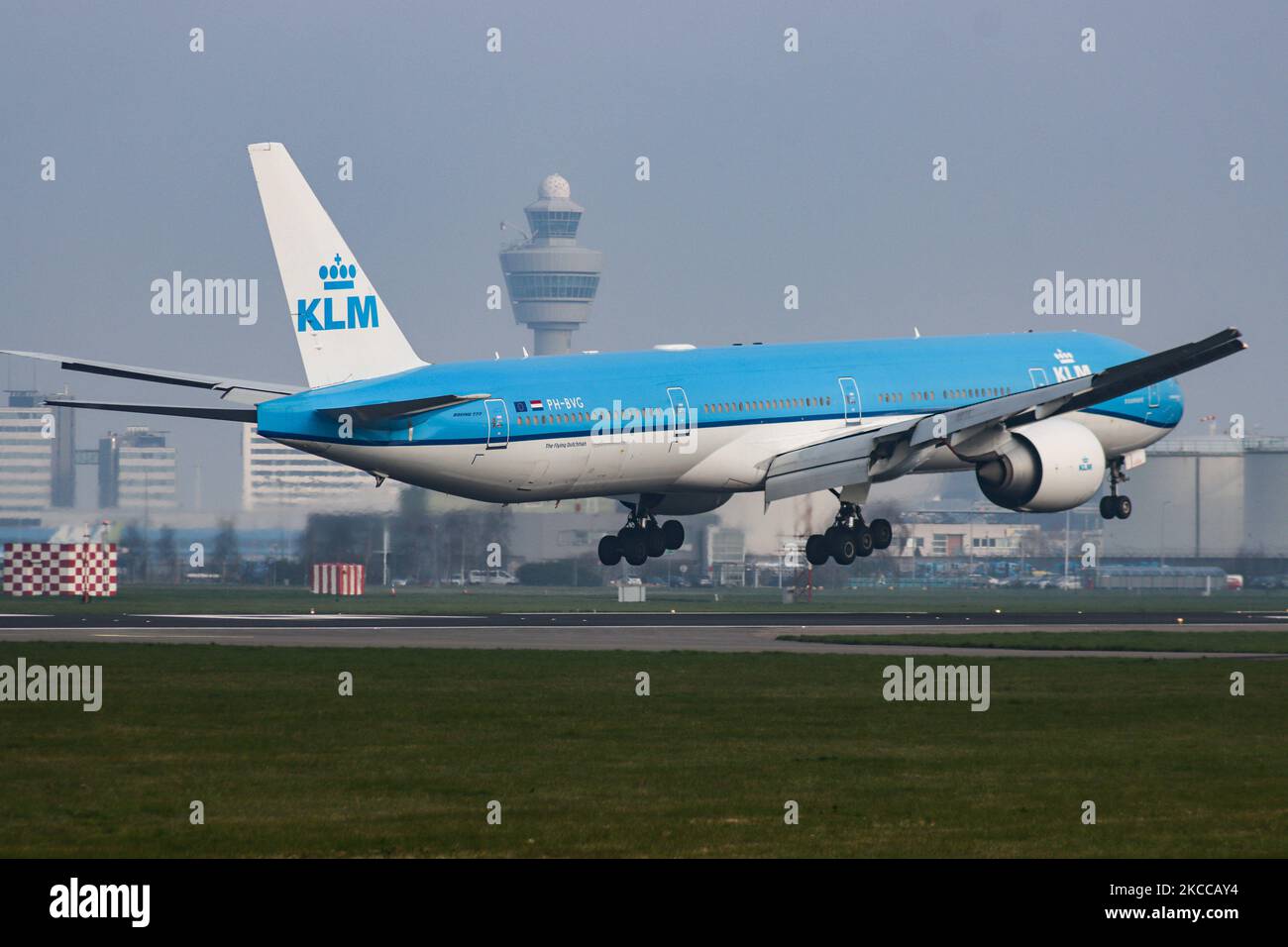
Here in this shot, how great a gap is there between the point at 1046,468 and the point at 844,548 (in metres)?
6.25

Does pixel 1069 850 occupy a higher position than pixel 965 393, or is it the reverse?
pixel 965 393

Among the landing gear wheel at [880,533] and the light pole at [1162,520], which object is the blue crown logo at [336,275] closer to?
the landing gear wheel at [880,533]

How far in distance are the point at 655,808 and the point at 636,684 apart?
43.4 ft

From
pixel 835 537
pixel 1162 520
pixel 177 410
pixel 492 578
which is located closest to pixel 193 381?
pixel 177 410

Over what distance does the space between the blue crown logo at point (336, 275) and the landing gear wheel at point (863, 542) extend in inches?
659

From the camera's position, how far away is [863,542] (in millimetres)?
59219

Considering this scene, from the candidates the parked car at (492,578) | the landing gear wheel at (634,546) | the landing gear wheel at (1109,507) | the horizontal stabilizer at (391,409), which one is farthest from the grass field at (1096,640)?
the parked car at (492,578)

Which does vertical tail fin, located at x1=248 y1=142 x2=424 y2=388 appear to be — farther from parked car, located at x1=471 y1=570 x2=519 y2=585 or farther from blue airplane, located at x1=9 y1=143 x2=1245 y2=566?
parked car, located at x1=471 y1=570 x2=519 y2=585

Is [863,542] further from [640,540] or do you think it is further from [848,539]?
[640,540]

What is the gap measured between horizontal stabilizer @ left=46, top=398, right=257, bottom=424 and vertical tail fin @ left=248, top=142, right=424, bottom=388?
251 cm

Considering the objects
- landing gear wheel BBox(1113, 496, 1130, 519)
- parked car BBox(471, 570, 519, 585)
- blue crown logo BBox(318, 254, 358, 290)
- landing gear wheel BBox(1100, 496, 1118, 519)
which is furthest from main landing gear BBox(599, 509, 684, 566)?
parked car BBox(471, 570, 519, 585)
